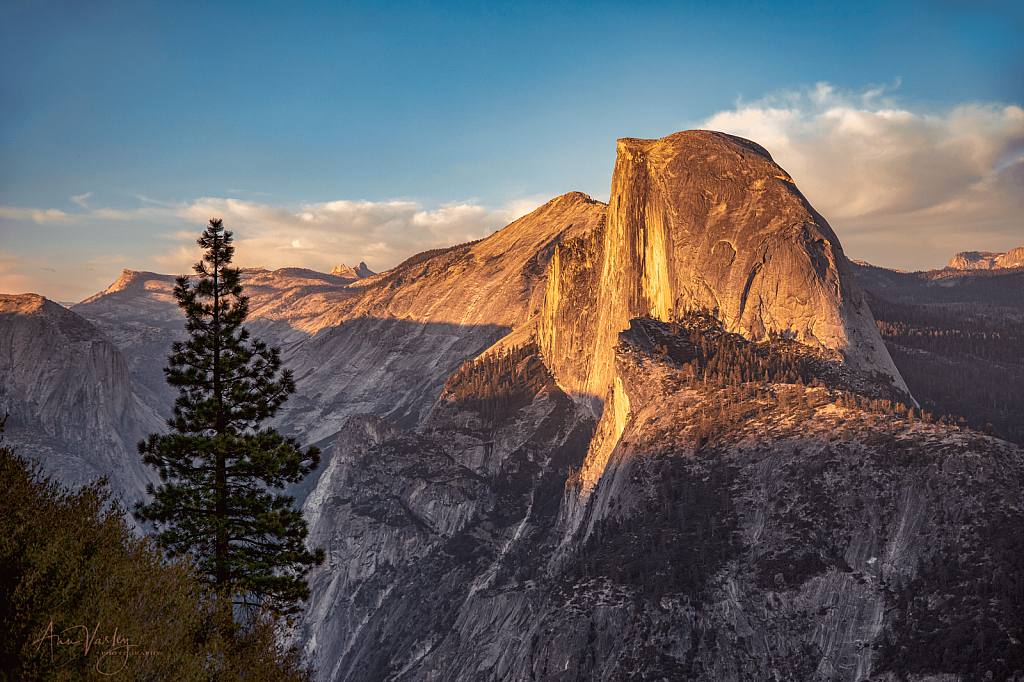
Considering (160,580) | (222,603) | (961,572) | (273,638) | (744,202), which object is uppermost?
(744,202)

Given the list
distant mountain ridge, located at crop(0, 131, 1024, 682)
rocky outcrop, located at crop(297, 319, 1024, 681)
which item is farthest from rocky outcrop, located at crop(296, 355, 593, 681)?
rocky outcrop, located at crop(297, 319, 1024, 681)

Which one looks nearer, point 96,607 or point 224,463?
point 96,607

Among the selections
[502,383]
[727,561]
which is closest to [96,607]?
[727,561]

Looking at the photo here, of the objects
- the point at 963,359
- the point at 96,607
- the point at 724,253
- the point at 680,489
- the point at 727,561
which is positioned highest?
the point at 724,253

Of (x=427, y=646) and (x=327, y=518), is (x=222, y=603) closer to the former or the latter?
(x=427, y=646)

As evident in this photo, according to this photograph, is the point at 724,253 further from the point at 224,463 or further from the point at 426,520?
the point at 224,463

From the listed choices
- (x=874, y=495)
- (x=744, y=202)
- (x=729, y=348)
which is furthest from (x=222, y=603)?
(x=744, y=202)
